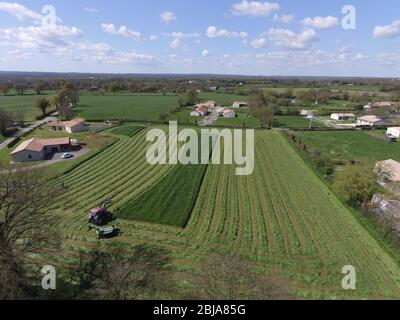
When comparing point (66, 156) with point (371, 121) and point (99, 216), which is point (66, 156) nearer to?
point (99, 216)

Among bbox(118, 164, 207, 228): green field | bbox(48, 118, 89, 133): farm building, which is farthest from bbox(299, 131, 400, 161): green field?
bbox(48, 118, 89, 133): farm building

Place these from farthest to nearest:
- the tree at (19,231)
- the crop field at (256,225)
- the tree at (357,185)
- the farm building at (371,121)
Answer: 1. the farm building at (371,121)
2. the tree at (357,185)
3. the crop field at (256,225)
4. the tree at (19,231)

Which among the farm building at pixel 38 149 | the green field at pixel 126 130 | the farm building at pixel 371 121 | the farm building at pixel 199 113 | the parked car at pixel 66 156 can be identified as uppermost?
the farm building at pixel 199 113

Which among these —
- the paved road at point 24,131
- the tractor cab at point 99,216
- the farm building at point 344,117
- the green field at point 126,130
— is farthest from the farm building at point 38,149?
the farm building at point 344,117

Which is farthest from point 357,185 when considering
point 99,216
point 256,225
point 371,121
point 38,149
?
point 371,121

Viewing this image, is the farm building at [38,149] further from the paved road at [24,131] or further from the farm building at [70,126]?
the farm building at [70,126]

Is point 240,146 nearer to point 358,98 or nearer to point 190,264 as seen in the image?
point 190,264
